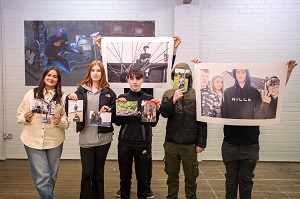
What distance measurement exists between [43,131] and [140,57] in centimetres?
125

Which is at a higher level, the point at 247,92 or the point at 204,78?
the point at 204,78

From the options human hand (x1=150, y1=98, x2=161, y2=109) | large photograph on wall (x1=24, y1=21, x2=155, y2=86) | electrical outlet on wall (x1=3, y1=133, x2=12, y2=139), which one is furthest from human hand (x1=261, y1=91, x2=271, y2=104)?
electrical outlet on wall (x1=3, y1=133, x2=12, y2=139)

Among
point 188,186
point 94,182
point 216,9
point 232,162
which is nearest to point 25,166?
point 94,182

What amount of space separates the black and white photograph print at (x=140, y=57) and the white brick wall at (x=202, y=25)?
195 cm

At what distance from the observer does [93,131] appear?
2.66 metres

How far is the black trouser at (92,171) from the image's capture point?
267 centimetres

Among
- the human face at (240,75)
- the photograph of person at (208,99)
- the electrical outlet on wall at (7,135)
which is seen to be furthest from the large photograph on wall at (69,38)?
the human face at (240,75)

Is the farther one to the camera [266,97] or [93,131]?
[93,131]

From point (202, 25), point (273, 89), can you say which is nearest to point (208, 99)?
point (273, 89)

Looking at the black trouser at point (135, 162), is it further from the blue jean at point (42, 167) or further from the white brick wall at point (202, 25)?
the white brick wall at point (202, 25)

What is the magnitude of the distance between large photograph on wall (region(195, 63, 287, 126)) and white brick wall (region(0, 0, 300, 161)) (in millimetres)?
2460

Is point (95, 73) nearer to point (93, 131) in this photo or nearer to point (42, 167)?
point (93, 131)

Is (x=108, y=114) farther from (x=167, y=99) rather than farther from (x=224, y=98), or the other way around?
(x=224, y=98)

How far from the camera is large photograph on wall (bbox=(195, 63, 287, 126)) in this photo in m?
2.38
